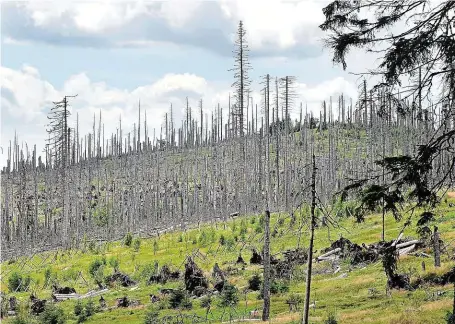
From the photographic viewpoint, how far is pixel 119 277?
142 ft

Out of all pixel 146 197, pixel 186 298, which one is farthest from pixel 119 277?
pixel 146 197

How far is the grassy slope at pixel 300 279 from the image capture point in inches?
972

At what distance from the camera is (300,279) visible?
37969 mm

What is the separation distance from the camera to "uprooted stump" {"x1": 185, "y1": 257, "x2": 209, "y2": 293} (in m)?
36.9

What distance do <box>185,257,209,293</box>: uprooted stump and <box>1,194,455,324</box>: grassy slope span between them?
2.08 m

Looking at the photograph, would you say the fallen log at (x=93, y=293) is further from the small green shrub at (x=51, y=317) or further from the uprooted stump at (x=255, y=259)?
the uprooted stump at (x=255, y=259)

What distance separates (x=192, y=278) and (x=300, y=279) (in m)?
6.79

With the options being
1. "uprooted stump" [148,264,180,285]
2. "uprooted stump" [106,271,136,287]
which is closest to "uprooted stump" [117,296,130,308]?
"uprooted stump" [148,264,180,285]

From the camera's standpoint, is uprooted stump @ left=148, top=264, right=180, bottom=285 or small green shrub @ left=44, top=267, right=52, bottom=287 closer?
uprooted stump @ left=148, top=264, right=180, bottom=285

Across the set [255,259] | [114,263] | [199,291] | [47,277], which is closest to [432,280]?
[199,291]

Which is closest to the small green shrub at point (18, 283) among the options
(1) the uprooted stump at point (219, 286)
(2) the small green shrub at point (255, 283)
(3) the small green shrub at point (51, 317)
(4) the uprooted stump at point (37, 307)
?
(4) the uprooted stump at point (37, 307)

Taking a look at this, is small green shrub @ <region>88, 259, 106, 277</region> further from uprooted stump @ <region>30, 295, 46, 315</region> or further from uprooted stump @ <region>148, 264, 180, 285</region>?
uprooted stump @ <region>30, 295, 46, 315</region>

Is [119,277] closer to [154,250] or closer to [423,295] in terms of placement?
[154,250]

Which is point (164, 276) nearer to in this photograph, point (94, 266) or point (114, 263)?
point (114, 263)
